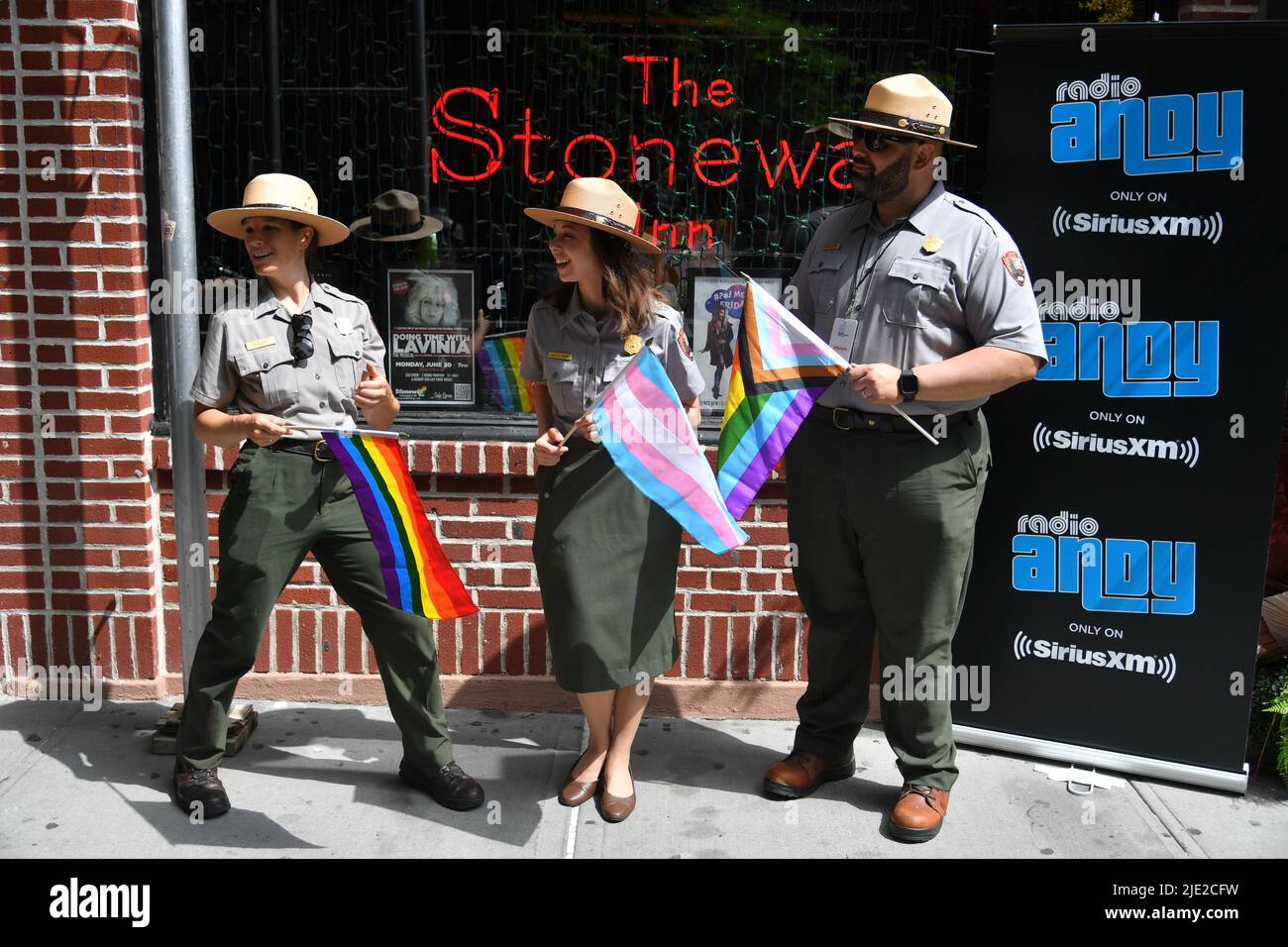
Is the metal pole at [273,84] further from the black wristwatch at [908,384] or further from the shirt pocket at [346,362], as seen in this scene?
the black wristwatch at [908,384]

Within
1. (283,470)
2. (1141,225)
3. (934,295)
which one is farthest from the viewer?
(1141,225)

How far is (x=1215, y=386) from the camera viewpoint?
4074 mm

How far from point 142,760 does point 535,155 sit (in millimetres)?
2695

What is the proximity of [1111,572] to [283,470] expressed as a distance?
283cm

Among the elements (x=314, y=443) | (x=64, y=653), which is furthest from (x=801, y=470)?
(x=64, y=653)

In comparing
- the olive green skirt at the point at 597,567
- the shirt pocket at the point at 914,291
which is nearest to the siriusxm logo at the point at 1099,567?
the shirt pocket at the point at 914,291

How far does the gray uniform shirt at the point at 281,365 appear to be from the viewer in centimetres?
369

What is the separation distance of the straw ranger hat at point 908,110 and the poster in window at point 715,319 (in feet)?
3.96

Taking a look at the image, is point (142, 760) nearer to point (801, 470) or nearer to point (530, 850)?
point (530, 850)

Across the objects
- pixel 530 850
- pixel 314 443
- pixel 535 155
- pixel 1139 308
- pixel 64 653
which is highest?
pixel 535 155

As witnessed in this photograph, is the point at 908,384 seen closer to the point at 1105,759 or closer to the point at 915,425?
the point at 915,425

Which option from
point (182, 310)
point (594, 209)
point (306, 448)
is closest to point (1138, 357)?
point (594, 209)

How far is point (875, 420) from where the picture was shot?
3.74m

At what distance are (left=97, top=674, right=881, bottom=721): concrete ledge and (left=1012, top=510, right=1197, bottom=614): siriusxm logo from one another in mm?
877
